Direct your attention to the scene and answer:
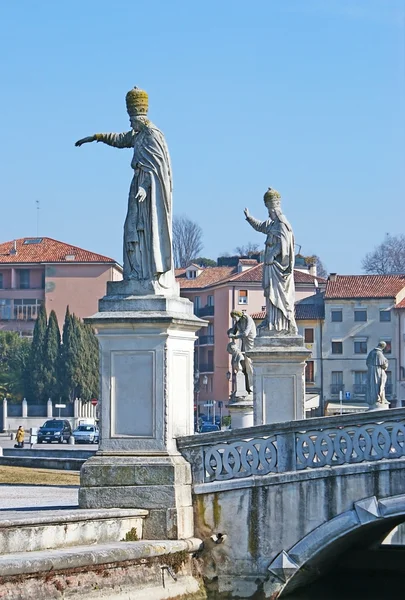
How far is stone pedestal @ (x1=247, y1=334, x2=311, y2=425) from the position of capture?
23.2 m

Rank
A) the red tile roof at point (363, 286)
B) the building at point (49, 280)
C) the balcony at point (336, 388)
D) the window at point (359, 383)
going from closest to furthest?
the window at point (359, 383) → the balcony at point (336, 388) → the red tile roof at point (363, 286) → the building at point (49, 280)

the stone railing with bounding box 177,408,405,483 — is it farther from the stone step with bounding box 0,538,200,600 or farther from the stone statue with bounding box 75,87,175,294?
the stone statue with bounding box 75,87,175,294

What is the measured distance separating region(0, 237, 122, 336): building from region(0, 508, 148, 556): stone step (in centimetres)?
9078

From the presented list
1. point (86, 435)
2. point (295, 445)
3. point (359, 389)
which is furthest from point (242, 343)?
point (359, 389)

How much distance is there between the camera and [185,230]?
135 metres

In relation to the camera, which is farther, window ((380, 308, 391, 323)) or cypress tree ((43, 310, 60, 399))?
cypress tree ((43, 310, 60, 399))

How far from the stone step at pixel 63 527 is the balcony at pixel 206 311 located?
90.7m

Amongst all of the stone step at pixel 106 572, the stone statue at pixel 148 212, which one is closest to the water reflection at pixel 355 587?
the stone step at pixel 106 572

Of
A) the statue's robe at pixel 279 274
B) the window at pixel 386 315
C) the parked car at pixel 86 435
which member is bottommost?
the parked car at pixel 86 435

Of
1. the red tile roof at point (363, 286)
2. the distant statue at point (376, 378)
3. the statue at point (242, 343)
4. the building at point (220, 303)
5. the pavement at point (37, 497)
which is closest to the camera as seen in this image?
the pavement at point (37, 497)

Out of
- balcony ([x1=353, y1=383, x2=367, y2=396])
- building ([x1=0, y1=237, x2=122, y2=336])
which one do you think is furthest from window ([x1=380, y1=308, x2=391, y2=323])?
building ([x1=0, y1=237, x2=122, y2=336])

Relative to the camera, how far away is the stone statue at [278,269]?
76.6ft

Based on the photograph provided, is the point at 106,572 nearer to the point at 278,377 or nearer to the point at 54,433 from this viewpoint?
the point at 278,377

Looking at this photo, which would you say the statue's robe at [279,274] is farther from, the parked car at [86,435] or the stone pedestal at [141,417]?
the parked car at [86,435]
